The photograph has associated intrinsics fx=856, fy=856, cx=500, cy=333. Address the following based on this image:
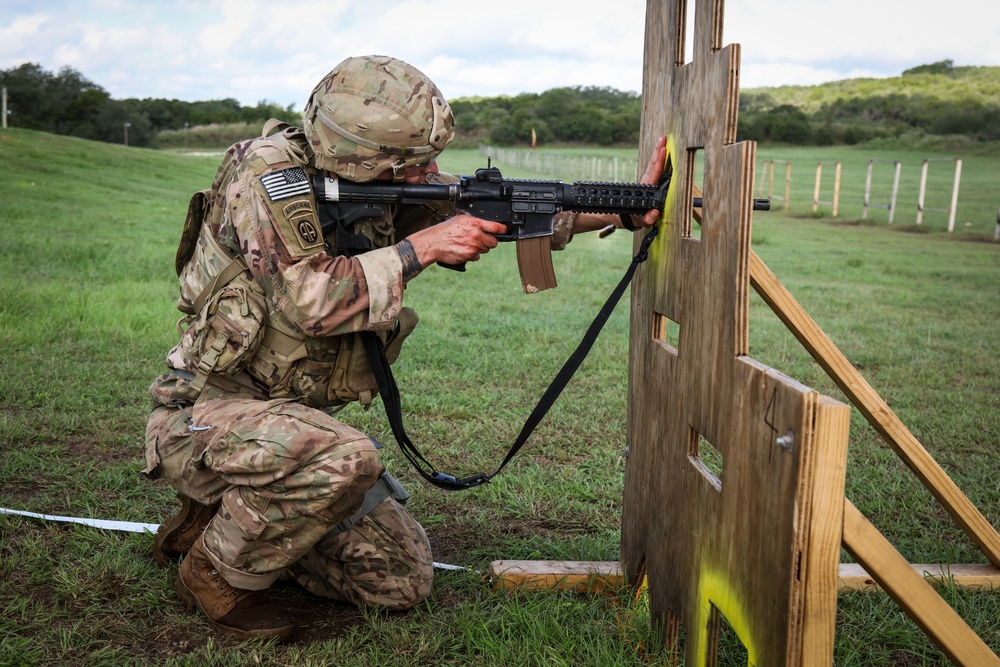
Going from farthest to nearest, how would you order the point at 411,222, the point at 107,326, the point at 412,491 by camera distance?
1. the point at 107,326
2. the point at 412,491
3. the point at 411,222

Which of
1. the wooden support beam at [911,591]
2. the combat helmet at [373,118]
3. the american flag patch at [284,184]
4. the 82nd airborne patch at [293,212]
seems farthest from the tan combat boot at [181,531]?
the wooden support beam at [911,591]

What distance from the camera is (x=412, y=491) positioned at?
4258 mm

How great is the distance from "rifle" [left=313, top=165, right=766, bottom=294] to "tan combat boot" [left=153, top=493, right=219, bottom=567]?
117 centimetres

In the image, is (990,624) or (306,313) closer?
(306,313)

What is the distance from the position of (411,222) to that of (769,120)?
202 ft

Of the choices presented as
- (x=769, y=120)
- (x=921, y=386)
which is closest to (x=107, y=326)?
(x=921, y=386)

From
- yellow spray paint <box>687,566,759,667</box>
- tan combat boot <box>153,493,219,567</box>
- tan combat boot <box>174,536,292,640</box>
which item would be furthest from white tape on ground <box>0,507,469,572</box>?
yellow spray paint <box>687,566,759,667</box>

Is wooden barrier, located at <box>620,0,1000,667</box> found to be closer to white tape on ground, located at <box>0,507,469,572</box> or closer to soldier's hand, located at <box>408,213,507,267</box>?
soldier's hand, located at <box>408,213,507,267</box>

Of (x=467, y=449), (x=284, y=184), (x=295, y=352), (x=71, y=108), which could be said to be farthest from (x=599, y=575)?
(x=71, y=108)

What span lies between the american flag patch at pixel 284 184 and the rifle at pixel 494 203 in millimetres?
106

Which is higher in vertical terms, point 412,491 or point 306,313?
point 306,313

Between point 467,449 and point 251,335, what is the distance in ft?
6.45

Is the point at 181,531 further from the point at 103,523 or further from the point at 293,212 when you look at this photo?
the point at 293,212

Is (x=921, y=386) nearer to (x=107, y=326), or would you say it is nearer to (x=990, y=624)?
(x=990, y=624)
